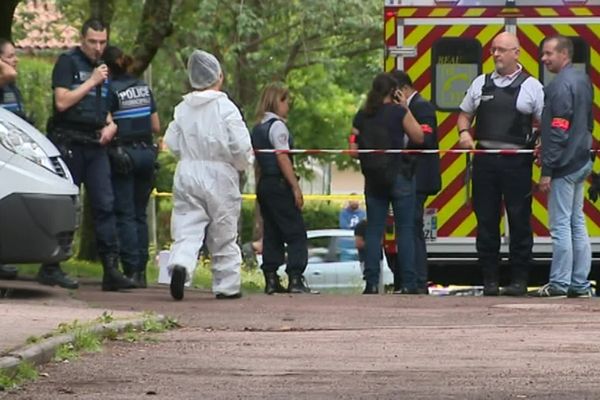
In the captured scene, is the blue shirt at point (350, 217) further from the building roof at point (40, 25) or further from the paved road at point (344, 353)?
Answer: the paved road at point (344, 353)

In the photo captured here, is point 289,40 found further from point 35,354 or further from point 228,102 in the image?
point 35,354

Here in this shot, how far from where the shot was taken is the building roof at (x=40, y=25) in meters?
24.0

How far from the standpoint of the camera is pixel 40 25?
27.5m

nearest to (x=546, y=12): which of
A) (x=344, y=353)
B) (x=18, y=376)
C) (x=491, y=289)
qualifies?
(x=491, y=289)

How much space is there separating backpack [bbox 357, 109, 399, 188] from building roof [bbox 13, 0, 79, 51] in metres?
9.20

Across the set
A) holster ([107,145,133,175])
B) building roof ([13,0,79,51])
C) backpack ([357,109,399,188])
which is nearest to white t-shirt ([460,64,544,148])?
backpack ([357,109,399,188])

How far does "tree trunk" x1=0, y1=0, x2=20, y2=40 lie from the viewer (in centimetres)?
1652

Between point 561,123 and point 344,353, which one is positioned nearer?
point 344,353

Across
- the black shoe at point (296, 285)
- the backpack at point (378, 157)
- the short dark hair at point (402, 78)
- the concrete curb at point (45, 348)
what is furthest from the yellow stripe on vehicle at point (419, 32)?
the concrete curb at point (45, 348)

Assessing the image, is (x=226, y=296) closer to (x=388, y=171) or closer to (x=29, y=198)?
(x=388, y=171)

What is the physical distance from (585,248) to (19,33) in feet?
38.2

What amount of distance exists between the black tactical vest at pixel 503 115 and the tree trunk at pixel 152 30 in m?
4.43

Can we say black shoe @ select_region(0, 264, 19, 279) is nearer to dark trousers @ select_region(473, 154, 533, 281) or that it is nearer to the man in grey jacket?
dark trousers @ select_region(473, 154, 533, 281)

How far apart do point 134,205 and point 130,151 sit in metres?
0.52
